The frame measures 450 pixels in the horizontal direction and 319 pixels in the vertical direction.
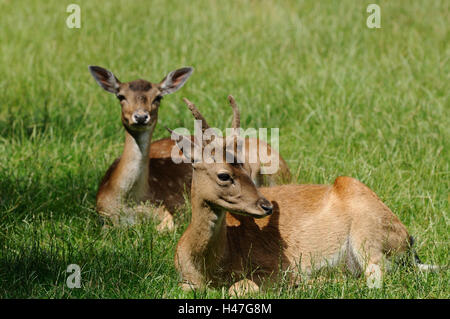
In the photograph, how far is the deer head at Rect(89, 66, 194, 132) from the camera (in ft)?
20.4

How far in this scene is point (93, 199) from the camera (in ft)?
22.1

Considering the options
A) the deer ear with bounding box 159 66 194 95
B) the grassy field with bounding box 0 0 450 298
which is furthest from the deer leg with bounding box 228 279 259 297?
the deer ear with bounding box 159 66 194 95

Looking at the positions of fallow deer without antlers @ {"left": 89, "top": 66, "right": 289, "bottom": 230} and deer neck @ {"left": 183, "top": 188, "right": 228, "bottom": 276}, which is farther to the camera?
fallow deer without antlers @ {"left": 89, "top": 66, "right": 289, "bottom": 230}

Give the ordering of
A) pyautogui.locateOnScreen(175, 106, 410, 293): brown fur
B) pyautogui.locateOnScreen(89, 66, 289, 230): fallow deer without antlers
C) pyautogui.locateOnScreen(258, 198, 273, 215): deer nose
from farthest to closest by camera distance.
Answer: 1. pyautogui.locateOnScreen(89, 66, 289, 230): fallow deer without antlers
2. pyautogui.locateOnScreen(175, 106, 410, 293): brown fur
3. pyautogui.locateOnScreen(258, 198, 273, 215): deer nose

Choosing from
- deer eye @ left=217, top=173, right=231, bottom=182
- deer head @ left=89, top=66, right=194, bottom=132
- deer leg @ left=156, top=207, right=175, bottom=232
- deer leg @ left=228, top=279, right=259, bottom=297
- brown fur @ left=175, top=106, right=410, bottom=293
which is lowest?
deer leg @ left=156, top=207, right=175, bottom=232

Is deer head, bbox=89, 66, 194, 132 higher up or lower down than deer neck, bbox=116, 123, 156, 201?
higher up

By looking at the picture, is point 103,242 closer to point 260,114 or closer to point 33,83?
point 260,114

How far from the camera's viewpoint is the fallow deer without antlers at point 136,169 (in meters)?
6.30

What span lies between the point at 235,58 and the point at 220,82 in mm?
803

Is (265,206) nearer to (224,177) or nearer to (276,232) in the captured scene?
(224,177)

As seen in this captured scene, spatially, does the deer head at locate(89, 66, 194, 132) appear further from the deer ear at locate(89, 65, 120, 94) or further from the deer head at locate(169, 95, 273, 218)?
the deer head at locate(169, 95, 273, 218)

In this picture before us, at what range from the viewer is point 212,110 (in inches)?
322

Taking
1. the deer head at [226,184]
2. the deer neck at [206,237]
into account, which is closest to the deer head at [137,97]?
the deer head at [226,184]
